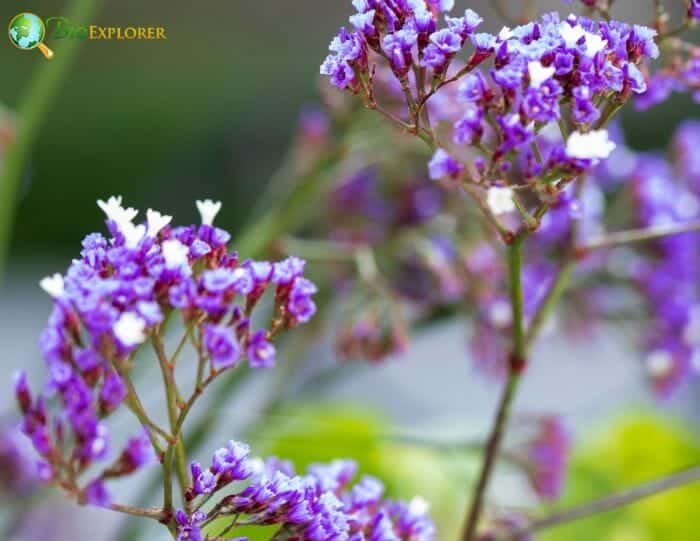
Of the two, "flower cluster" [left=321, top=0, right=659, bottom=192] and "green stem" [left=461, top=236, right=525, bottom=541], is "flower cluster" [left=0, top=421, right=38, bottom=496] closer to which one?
"green stem" [left=461, top=236, right=525, bottom=541]

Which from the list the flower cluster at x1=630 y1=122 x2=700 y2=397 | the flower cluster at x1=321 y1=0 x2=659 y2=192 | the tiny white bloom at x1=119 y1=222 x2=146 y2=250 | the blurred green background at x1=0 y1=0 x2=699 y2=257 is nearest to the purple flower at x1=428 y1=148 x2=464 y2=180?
the flower cluster at x1=321 y1=0 x2=659 y2=192

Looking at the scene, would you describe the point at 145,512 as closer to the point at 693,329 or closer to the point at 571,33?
the point at 571,33

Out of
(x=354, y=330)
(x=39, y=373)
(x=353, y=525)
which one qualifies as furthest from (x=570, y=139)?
(x=39, y=373)

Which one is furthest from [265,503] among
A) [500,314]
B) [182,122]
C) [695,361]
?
[182,122]

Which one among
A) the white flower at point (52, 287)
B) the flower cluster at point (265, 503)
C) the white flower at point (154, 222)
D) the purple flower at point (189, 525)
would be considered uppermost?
the white flower at point (154, 222)

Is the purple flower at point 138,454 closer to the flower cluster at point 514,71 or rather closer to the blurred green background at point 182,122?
the flower cluster at point 514,71

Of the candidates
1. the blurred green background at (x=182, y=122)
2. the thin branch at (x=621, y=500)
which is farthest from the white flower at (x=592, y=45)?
the blurred green background at (x=182, y=122)
